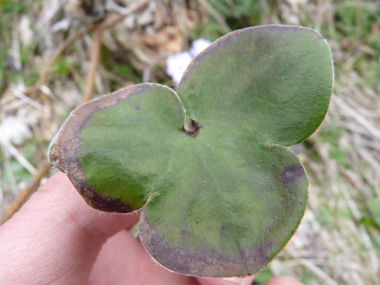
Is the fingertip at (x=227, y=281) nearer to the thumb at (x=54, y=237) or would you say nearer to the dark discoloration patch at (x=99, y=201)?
the thumb at (x=54, y=237)

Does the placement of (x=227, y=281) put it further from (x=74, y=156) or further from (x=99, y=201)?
(x=74, y=156)

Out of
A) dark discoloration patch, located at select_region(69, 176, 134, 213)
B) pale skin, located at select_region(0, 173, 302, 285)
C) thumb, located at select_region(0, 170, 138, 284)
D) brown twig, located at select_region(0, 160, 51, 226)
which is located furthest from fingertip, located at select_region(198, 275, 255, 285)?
brown twig, located at select_region(0, 160, 51, 226)

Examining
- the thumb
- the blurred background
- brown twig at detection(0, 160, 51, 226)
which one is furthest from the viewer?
the blurred background

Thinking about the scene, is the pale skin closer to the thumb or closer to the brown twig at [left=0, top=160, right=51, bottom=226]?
the thumb

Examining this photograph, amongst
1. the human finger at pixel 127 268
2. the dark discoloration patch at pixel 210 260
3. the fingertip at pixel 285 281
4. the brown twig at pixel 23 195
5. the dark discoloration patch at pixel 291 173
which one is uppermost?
the dark discoloration patch at pixel 291 173

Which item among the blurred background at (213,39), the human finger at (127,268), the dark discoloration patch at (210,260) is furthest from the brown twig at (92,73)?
the dark discoloration patch at (210,260)

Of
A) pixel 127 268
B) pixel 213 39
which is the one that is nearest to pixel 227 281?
pixel 127 268
